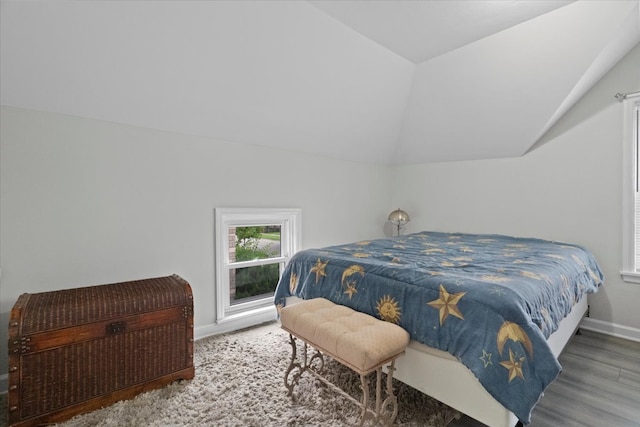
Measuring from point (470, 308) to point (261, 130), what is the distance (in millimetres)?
2341

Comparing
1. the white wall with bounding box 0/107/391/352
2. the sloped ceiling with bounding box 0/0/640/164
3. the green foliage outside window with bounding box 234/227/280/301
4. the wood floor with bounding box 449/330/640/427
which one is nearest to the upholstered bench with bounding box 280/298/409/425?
the wood floor with bounding box 449/330/640/427

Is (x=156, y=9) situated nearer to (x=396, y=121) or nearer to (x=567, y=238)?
(x=396, y=121)

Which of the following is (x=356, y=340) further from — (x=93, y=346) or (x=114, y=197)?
(x=114, y=197)

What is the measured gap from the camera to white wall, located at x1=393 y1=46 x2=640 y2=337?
2.87 metres

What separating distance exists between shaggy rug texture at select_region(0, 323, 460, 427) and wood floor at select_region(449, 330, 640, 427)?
27 cm

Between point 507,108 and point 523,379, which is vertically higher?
point 507,108

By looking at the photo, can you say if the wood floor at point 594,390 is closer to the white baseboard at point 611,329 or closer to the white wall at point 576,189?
the white baseboard at point 611,329

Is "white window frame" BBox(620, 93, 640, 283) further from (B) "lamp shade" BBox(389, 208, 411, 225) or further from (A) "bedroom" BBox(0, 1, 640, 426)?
(B) "lamp shade" BBox(389, 208, 411, 225)

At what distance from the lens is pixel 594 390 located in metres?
1.99

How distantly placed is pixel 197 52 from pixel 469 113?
110 inches

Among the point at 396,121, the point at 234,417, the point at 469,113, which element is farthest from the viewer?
the point at 396,121

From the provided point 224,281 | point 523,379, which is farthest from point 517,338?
point 224,281

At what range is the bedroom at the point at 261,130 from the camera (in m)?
1.94

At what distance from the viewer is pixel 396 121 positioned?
3.85 m
